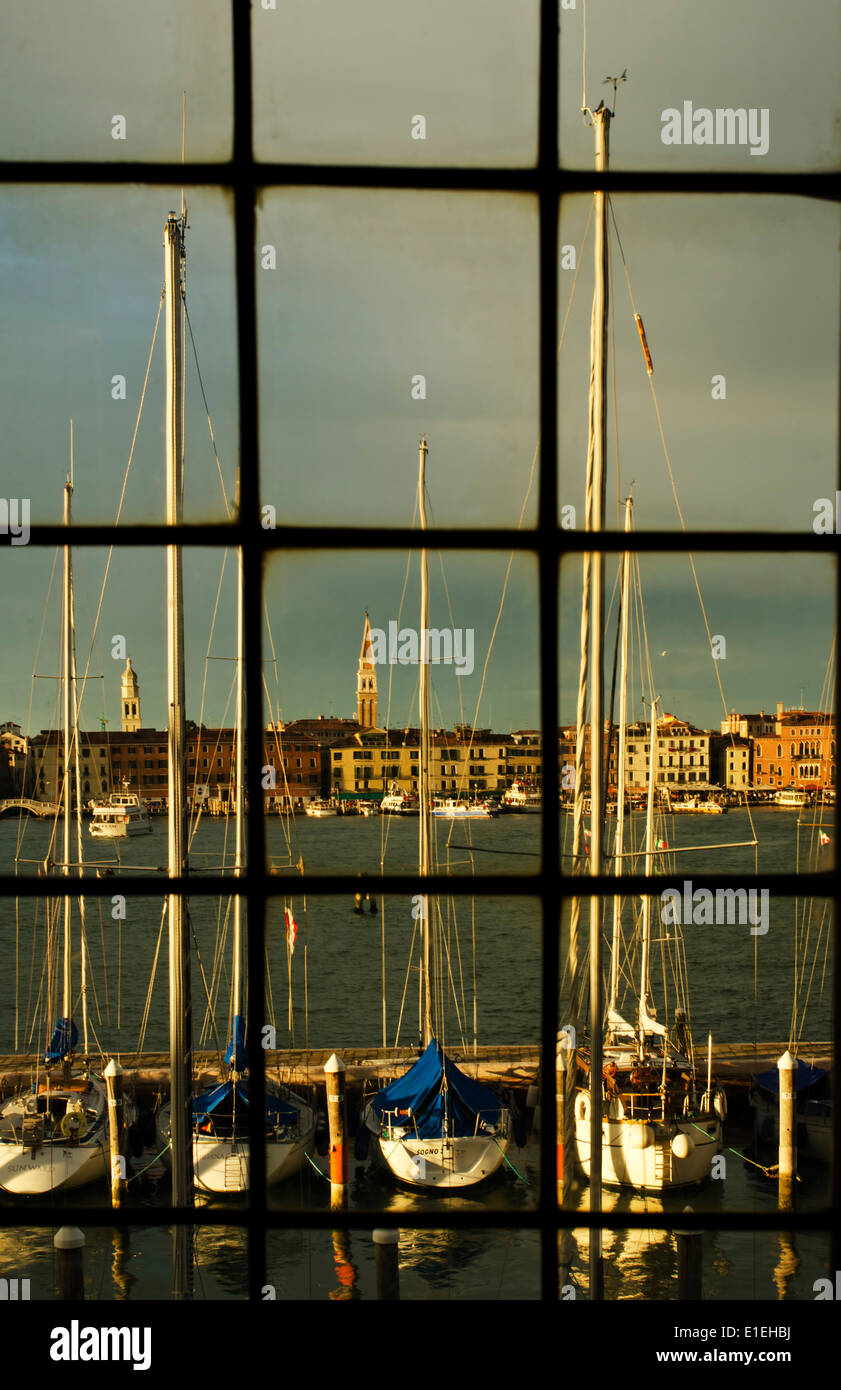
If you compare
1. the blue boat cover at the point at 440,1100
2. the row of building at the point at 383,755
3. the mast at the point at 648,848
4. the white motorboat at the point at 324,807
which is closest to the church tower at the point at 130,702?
the row of building at the point at 383,755

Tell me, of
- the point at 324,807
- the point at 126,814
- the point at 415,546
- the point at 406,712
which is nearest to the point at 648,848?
the point at 406,712

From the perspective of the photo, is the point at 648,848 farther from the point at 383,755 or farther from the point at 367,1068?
the point at 367,1068

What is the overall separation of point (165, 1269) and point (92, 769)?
755 cm

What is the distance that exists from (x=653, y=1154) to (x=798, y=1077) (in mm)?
2144

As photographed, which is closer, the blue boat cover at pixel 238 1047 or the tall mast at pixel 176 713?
the tall mast at pixel 176 713

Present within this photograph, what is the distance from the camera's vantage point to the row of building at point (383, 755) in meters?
6.83

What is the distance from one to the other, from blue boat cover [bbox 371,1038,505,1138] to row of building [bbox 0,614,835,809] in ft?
7.20

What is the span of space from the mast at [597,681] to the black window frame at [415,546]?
78 millimetres

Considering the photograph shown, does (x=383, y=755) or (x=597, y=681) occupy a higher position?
(x=597, y=681)

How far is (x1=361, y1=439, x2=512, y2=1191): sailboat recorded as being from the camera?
926 centimetres

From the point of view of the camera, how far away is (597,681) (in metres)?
1.38

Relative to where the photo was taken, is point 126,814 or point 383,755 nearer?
point 383,755

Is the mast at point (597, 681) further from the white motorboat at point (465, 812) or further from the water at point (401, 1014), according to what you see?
the white motorboat at point (465, 812)

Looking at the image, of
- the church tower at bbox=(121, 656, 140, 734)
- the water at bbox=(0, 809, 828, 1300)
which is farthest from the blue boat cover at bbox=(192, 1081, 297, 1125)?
the church tower at bbox=(121, 656, 140, 734)
